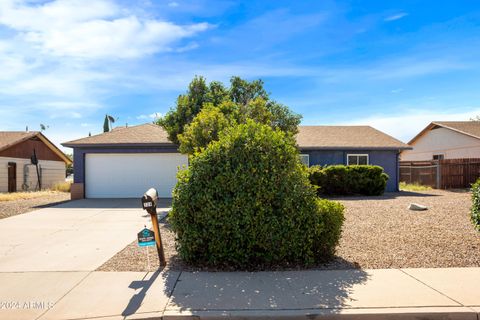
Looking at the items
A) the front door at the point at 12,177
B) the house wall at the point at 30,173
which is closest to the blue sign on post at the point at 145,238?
the house wall at the point at 30,173

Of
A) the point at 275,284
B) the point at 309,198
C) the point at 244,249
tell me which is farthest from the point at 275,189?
the point at 275,284

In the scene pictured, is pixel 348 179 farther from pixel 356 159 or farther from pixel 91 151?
pixel 91 151

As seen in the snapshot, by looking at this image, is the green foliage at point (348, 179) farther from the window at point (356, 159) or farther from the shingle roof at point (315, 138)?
the window at point (356, 159)

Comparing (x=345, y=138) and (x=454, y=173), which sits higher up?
(x=345, y=138)

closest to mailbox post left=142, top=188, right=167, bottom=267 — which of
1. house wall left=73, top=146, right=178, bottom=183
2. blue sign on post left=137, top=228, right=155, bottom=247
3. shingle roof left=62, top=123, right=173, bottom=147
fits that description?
blue sign on post left=137, top=228, right=155, bottom=247

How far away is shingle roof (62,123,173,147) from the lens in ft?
56.9

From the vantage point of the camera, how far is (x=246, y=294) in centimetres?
455

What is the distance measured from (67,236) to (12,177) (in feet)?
59.8

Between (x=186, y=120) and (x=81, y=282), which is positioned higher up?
(x=186, y=120)

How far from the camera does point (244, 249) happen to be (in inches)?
221

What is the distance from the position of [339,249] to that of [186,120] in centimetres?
831

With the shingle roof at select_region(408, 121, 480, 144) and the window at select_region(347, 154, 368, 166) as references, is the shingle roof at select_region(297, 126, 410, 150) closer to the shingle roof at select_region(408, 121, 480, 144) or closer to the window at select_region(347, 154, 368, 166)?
the window at select_region(347, 154, 368, 166)

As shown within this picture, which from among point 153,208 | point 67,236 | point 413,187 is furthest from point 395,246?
point 413,187

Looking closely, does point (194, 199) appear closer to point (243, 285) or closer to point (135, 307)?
point (243, 285)
